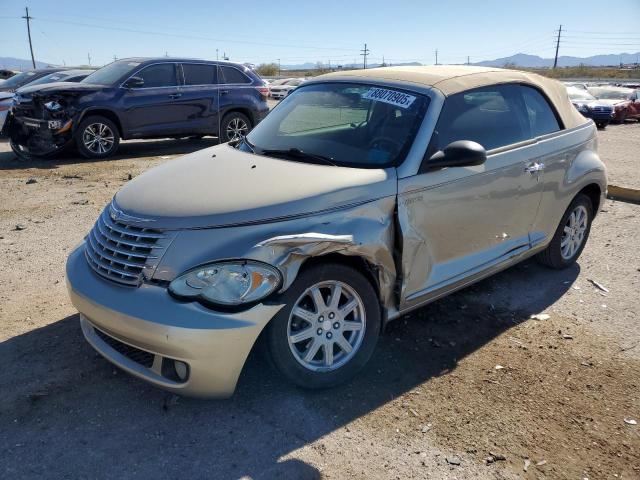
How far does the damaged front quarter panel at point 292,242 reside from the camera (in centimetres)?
276

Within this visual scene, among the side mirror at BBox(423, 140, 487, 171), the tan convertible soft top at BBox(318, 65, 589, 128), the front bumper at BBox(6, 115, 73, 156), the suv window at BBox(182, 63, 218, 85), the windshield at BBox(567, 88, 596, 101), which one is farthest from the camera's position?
the windshield at BBox(567, 88, 596, 101)

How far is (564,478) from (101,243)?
8.91 ft

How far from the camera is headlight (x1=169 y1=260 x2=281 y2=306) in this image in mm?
2711

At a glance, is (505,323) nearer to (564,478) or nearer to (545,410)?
(545,410)

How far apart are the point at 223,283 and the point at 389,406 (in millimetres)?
1199

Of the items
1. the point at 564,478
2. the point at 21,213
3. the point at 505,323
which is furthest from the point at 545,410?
the point at 21,213

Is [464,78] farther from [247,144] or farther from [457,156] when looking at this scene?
[247,144]

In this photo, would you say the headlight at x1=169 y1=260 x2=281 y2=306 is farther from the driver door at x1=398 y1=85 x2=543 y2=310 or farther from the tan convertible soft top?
the tan convertible soft top

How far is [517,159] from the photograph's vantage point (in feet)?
13.3

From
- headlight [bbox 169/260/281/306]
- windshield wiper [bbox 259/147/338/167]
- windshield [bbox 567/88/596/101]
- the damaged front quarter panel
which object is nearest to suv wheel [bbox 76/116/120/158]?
windshield wiper [bbox 259/147/338/167]

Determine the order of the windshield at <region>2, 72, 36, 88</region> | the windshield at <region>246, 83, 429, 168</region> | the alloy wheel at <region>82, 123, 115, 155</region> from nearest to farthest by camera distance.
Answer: the windshield at <region>246, 83, 429, 168</region> → the alloy wheel at <region>82, 123, 115, 155</region> → the windshield at <region>2, 72, 36, 88</region>

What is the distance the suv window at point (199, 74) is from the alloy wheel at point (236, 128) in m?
0.89

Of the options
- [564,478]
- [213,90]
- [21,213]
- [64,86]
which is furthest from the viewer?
[213,90]

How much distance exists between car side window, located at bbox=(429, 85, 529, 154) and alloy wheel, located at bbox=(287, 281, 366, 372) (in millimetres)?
1130
